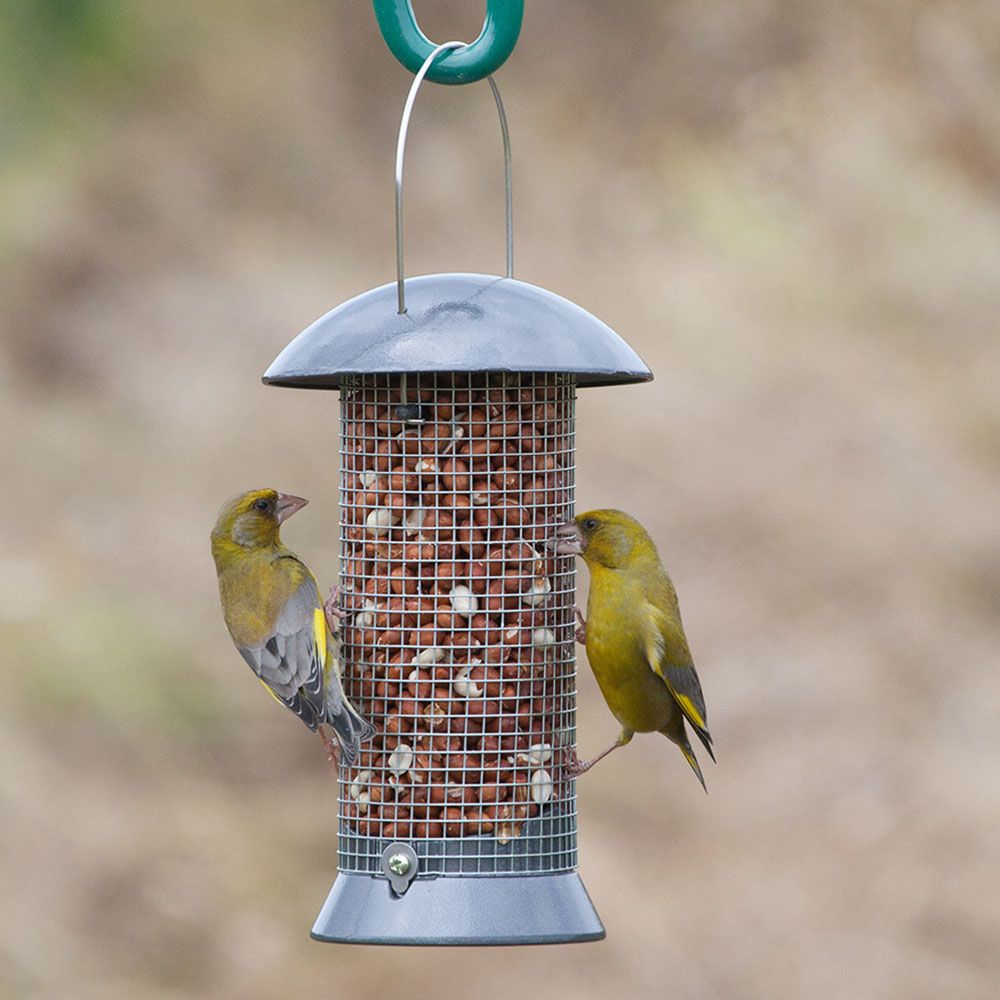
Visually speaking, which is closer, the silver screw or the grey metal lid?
the grey metal lid

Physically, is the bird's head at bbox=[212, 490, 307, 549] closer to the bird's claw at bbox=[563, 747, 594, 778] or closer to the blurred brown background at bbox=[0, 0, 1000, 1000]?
the bird's claw at bbox=[563, 747, 594, 778]

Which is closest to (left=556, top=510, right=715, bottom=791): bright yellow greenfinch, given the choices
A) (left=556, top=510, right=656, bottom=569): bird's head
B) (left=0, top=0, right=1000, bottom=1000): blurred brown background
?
(left=556, top=510, right=656, bottom=569): bird's head

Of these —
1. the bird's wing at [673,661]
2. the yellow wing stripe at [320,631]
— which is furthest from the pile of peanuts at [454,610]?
the bird's wing at [673,661]

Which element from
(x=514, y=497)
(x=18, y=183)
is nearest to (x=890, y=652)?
(x=18, y=183)

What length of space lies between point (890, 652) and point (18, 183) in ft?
24.1

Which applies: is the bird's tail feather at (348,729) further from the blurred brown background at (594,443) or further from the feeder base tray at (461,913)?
the blurred brown background at (594,443)

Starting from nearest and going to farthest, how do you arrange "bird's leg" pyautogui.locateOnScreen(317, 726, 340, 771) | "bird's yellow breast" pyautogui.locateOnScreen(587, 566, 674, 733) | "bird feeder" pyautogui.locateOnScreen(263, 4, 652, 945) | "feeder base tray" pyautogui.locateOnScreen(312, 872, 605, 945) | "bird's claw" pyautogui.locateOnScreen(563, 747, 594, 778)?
"feeder base tray" pyautogui.locateOnScreen(312, 872, 605, 945) < "bird feeder" pyautogui.locateOnScreen(263, 4, 652, 945) < "bird's leg" pyautogui.locateOnScreen(317, 726, 340, 771) < "bird's claw" pyautogui.locateOnScreen(563, 747, 594, 778) < "bird's yellow breast" pyautogui.locateOnScreen(587, 566, 674, 733)

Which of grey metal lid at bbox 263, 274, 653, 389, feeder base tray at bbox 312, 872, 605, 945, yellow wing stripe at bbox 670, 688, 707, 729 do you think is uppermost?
grey metal lid at bbox 263, 274, 653, 389

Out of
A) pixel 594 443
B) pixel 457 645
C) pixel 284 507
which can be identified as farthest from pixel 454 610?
pixel 594 443

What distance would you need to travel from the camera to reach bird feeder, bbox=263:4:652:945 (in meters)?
6.23

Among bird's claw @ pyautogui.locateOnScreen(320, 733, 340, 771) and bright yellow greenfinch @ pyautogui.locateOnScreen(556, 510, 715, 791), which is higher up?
bright yellow greenfinch @ pyautogui.locateOnScreen(556, 510, 715, 791)

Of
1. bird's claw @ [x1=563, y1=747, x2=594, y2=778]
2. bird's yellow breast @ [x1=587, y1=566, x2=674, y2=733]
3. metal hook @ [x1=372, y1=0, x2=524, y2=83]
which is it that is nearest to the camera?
metal hook @ [x1=372, y1=0, x2=524, y2=83]

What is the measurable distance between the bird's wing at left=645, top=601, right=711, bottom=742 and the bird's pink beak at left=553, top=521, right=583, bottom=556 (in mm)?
345

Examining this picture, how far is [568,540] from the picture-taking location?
6625mm
